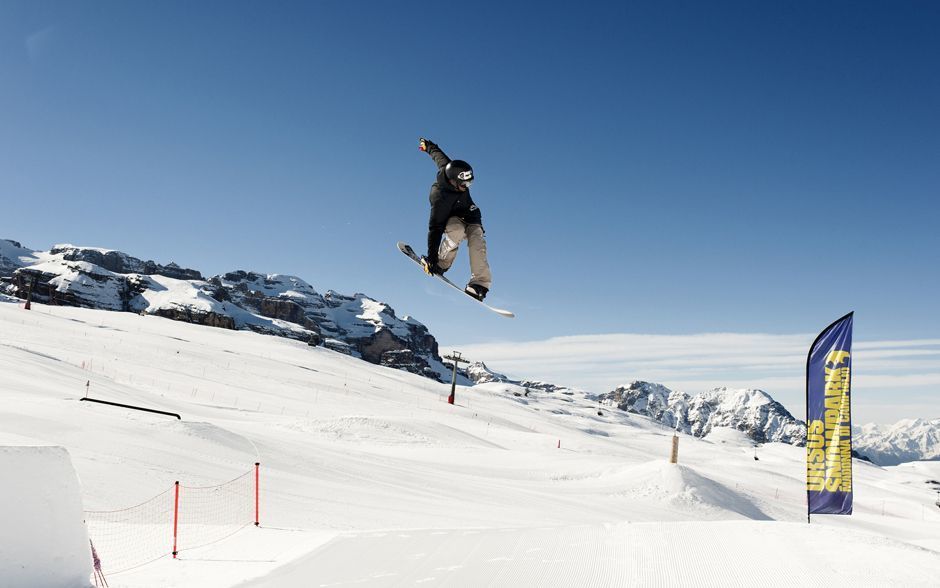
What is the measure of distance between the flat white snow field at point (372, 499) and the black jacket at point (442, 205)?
4.03 metres

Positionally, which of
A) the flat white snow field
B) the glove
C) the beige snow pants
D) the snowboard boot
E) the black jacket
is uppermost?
the black jacket

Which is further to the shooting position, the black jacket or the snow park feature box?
the black jacket

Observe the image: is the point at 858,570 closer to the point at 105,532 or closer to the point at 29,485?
the point at 29,485

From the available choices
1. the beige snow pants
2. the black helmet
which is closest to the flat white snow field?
the beige snow pants

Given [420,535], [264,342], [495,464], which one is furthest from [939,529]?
[264,342]

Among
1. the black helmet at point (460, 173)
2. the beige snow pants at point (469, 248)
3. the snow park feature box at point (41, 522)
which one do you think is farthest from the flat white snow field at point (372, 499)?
the black helmet at point (460, 173)

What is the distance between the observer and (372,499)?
1359 centimetres

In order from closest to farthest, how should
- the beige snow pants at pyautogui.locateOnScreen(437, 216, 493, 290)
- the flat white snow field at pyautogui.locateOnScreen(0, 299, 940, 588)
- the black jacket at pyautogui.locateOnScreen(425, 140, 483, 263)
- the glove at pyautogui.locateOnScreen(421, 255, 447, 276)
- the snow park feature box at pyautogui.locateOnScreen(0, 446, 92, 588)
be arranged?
the snow park feature box at pyautogui.locateOnScreen(0, 446, 92, 588), the flat white snow field at pyautogui.locateOnScreen(0, 299, 940, 588), the black jacket at pyautogui.locateOnScreen(425, 140, 483, 263), the beige snow pants at pyautogui.locateOnScreen(437, 216, 493, 290), the glove at pyautogui.locateOnScreen(421, 255, 447, 276)

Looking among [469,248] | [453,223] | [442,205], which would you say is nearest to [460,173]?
[442,205]

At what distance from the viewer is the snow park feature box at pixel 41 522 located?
A: 4.63m

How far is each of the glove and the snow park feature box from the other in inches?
182

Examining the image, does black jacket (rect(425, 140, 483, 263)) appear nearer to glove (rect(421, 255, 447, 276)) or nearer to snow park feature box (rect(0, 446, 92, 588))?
glove (rect(421, 255, 447, 276))

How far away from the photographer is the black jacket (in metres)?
7.48

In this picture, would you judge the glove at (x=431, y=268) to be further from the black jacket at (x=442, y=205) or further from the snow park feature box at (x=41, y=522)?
the snow park feature box at (x=41, y=522)
